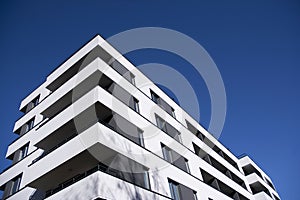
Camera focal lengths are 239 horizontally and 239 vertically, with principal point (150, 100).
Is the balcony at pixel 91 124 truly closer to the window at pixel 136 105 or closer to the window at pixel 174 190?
the window at pixel 136 105

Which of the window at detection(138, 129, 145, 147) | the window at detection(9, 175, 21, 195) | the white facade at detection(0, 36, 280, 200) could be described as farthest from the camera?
the window at detection(9, 175, 21, 195)

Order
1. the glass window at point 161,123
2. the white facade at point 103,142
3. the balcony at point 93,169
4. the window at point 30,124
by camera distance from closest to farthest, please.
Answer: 1. the white facade at point 103,142
2. the balcony at point 93,169
3. the glass window at point 161,123
4. the window at point 30,124

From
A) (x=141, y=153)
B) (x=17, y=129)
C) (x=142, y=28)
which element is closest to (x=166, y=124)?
(x=141, y=153)

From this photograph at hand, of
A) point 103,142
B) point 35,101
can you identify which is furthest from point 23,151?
point 103,142

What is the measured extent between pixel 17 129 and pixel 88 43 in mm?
10784

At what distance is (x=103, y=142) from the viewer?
1085cm

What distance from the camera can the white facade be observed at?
36.7ft

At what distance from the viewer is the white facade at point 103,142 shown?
11188 millimetres

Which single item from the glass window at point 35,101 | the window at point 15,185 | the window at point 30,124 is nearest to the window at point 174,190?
the window at point 15,185

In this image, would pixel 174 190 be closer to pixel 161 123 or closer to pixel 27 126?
pixel 161 123

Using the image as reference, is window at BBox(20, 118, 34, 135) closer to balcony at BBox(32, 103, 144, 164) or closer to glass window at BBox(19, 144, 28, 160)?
glass window at BBox(19, 144, 28, 160)

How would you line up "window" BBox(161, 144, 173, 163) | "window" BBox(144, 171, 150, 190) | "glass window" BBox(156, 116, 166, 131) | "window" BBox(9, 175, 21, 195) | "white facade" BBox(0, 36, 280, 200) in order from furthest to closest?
"glass window" BBox(156, 116, 166, 131)
"window" BBox(9, 175, 21, 195)
"window" BBox(161, 144, 173, 163)
"window" BBox(144, 171, 150, 190)
"white facade" BBox(0, 36, 280, 200)

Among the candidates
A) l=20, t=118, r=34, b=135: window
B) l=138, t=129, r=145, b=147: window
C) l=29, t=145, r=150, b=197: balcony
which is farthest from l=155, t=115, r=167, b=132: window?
l=20, t=118, r=34, b=135: window

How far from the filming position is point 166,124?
18641 mm
